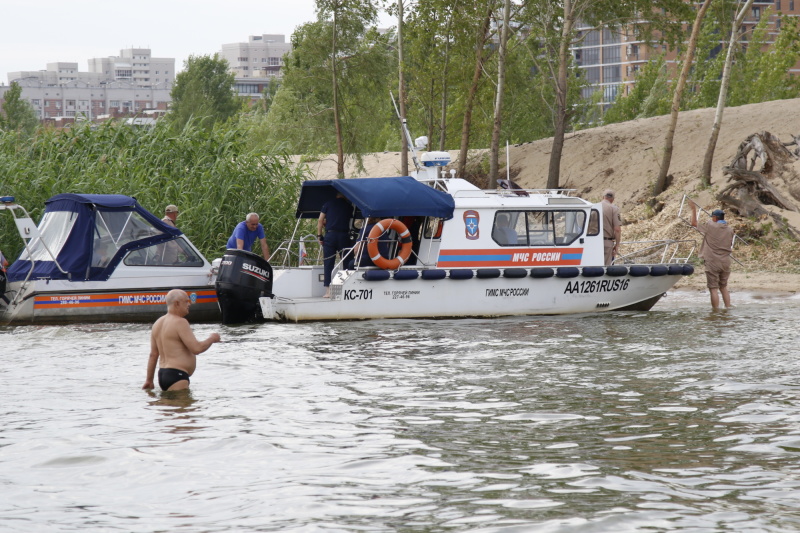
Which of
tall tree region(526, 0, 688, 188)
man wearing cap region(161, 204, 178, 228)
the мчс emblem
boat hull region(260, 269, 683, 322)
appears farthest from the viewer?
tall tree region(526, 0, 688, 188)

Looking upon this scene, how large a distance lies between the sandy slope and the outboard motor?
10085 millimetres

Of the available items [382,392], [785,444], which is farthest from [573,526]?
[382,392]

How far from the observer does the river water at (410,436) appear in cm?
674

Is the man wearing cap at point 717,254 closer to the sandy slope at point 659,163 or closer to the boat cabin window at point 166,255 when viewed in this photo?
the sandy slope at point 659,163

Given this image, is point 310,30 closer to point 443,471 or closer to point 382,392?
point 382,392

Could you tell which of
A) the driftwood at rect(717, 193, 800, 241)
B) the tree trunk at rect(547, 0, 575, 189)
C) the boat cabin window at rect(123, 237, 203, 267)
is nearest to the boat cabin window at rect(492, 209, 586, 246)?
the boat cabin window at rect(123, 237, 203, 267)

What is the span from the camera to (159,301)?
16.6 meters

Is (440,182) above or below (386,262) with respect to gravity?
above

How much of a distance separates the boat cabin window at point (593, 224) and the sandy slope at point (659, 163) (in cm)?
520

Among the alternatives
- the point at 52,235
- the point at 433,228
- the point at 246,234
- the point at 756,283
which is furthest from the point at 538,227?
the point at 52,235

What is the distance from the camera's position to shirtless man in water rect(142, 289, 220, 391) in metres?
A: 10.4

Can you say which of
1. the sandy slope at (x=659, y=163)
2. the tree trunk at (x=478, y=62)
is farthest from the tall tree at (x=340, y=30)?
the tree trunk at (x=478, y=62)

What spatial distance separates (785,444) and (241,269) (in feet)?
31.1

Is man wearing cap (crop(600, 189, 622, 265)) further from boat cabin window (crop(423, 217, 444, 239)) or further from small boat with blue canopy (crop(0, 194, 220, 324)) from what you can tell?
small boat with blue canopy (crop(0, 194, 220, 324))
